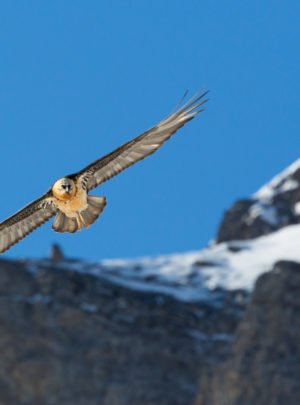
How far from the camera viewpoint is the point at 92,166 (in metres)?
38.6

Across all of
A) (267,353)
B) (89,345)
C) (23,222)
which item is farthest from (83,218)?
(89,345)

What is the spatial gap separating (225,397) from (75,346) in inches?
913

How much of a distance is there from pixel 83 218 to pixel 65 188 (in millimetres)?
993

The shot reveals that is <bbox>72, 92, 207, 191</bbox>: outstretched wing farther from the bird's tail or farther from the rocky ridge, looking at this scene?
the rocky ridge

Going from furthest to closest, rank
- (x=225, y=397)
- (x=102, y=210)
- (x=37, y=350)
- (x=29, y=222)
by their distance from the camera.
→ (x=37, y=350) → (x=225, y=397) → (x=29, y=222) → (x=102, y=210)

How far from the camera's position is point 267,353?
188 metres

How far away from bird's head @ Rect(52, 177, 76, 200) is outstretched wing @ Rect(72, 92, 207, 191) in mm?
488

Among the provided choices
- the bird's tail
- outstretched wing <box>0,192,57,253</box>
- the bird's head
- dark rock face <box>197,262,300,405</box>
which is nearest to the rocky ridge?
dark rock face <box>197,262,300,405</box>

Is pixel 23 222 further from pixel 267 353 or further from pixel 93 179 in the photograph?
pixel 267 353

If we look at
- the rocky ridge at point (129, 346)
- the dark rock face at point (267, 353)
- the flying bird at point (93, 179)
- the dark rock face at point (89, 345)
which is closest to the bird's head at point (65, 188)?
the flying bird at point (93, 179)

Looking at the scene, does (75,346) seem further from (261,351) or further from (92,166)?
(92,166)

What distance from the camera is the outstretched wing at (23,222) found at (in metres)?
40.5

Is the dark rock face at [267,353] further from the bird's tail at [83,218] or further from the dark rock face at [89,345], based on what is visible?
the bird's tail at [83,218]

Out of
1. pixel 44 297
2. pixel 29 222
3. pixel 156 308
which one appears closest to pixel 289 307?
pixel 156 308
